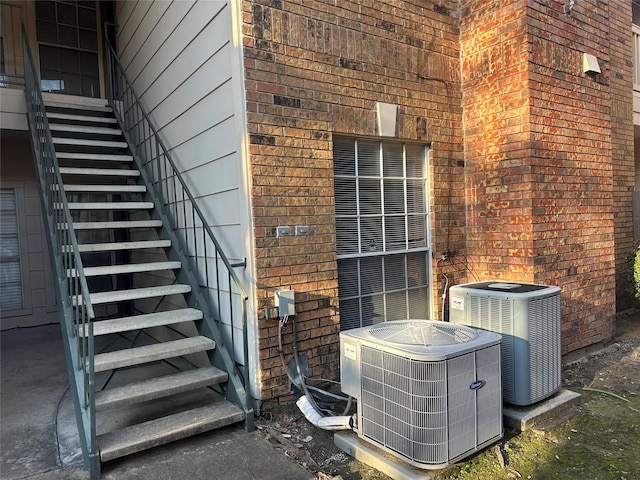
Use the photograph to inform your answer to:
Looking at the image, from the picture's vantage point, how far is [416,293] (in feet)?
15.0

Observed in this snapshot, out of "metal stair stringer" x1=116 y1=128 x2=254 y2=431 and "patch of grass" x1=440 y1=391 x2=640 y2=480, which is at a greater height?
"metal stair stringer" x1=116 y1=128 x2=254 y2=431

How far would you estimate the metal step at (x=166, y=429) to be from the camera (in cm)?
288

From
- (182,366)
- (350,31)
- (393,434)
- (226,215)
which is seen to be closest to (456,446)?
(393,434)

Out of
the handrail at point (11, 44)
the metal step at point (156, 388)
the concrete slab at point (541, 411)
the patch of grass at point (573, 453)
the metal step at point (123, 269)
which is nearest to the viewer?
the patch of grass at point (573, 453)

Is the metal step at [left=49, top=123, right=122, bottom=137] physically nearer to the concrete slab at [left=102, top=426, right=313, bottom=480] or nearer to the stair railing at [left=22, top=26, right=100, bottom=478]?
the stair railing at [left=22, top=26, right=100, bottom=478]

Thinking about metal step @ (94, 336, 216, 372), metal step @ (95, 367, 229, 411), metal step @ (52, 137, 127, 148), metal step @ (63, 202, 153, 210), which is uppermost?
metal step @ (52, 137, 127, 148)

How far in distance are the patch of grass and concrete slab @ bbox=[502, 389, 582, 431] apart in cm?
8

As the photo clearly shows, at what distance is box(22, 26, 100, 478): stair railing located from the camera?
2.80m

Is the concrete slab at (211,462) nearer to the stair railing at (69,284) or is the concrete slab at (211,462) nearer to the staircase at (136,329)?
the staircase at (136,329)

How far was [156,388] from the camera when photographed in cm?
330

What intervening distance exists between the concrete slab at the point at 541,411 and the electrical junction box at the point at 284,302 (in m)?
1.74

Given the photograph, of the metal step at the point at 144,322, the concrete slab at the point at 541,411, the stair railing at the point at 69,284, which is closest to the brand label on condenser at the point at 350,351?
the concrete slab at the point at 541,411

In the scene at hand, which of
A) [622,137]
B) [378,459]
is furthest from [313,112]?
[622,137]

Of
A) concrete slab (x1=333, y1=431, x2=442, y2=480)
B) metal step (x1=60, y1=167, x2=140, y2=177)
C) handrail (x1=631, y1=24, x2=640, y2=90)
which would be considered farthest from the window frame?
handrail (x1=631, y1=24, x2=640, y2=90)
